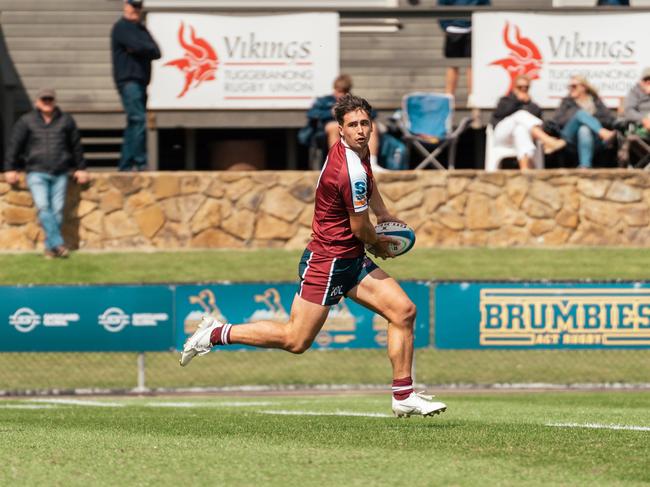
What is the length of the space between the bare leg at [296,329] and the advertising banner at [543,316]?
6.09 metres

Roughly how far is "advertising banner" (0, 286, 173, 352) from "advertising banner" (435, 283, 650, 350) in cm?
295

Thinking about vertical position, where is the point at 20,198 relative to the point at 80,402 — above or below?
above

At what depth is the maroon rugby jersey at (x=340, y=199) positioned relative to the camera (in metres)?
8.77

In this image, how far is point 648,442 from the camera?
852 centimetres

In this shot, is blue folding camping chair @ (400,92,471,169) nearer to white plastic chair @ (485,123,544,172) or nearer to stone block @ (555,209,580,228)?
white plastic chair @ (485,123,544,172)

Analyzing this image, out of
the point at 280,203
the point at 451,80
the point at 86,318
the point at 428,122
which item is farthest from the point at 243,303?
the point at 451,80

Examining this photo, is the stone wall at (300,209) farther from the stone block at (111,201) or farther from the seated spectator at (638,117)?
the seated spectator at (638,117)

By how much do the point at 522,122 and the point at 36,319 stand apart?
6987 mm

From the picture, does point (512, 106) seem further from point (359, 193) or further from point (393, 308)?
point (359, 193)

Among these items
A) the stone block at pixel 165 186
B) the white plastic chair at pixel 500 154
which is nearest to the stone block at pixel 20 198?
the stone block at pixel 165 186

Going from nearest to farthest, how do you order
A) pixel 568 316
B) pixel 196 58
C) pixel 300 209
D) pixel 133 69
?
pixel 568 316, pixel 133 69, pixel 300 209, pixel 196 58

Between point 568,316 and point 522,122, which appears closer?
point 568,316

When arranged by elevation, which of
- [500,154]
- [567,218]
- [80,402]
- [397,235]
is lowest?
[80,402]

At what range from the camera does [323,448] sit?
8055mm
